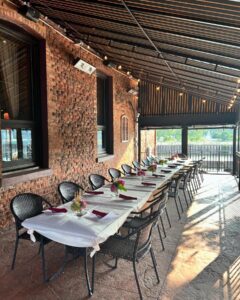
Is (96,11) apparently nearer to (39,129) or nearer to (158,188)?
(39,129)

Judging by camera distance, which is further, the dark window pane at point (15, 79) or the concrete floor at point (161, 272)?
the dark window pane at point (15, 79)

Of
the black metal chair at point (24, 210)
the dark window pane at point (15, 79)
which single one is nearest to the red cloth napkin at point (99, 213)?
the black metal chair at point (24, 210)

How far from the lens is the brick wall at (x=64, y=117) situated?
15.7 feet

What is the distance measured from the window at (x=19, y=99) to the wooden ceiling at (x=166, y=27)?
793 mm

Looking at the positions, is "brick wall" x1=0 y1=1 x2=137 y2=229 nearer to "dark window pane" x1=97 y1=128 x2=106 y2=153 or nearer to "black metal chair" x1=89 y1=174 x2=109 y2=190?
"dark window pane" x1=97 y1=128 x2=106 y2=153

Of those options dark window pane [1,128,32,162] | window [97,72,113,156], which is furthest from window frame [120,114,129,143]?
dark window pane [1,128,32,162]

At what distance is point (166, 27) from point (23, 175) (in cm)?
346

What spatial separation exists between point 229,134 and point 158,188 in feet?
26.2

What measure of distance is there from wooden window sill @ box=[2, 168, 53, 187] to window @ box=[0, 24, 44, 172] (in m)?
0.16

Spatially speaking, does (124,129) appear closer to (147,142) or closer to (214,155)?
(147,142)

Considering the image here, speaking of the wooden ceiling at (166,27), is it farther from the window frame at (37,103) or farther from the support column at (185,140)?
the support column at (185,140)

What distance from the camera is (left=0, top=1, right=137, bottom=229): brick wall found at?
15.7 ft

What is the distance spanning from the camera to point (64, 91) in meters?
5.95

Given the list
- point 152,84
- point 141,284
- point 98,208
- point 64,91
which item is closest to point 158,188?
point 98,208
